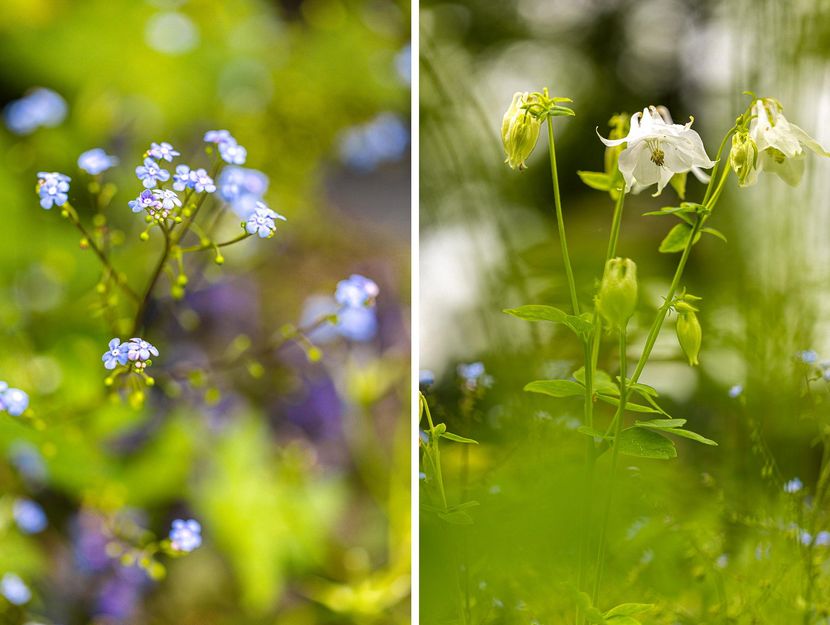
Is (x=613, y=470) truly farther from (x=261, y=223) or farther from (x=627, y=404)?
(x=261, y=223)

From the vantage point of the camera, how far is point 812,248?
118 centimetres

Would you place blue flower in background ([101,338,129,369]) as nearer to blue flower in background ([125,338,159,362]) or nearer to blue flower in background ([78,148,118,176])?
blue flower in background ([125,338,159,362])

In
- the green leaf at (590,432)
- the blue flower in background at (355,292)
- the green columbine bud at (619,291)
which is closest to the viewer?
the green columbine bud at (619,291)

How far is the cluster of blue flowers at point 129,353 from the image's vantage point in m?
1.09

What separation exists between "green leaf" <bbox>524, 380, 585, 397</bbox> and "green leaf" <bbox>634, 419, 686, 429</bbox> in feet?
0.29

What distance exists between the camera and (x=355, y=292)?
3.90ft

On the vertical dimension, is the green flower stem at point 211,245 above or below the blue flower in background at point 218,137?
below

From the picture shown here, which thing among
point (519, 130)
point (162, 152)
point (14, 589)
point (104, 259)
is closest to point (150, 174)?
point (162, 152)

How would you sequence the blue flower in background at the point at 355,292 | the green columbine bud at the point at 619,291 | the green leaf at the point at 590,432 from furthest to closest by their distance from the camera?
1. the blue flower in background at the point at 355,292
2. the green leaf at the point at 590,432
3. the green columbine bud at the point at 619,291

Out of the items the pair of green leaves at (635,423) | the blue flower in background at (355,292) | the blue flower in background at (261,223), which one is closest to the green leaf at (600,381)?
the pair of green leaves at (635,423)

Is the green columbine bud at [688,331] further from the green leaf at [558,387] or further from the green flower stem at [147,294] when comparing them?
the green flower stem at [147,294]

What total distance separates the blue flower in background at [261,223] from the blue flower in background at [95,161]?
210 millimetres

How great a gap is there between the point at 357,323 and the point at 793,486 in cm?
67

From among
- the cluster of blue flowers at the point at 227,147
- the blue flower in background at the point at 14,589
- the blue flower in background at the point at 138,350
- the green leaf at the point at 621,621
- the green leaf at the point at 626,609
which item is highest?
the cluster of blue flowers at the point at 227,147
